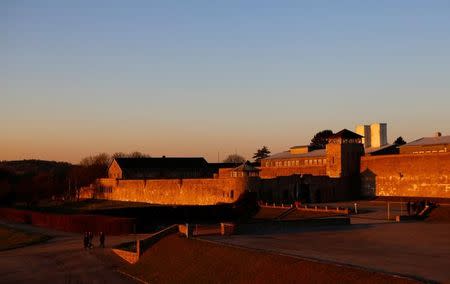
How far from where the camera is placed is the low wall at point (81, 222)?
5081cm

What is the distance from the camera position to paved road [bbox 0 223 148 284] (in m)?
31.4

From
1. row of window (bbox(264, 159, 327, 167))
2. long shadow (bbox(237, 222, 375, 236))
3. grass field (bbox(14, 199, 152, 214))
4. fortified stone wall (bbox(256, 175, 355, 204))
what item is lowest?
long shadow (bbox(237, 222, 375, 236))

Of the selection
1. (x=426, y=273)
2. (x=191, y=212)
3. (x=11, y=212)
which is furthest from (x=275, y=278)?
(x=11, y=212)

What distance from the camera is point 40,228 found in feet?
205

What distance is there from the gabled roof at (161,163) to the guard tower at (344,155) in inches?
1918

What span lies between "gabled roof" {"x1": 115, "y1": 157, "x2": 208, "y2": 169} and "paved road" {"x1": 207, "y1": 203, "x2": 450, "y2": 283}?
7507cm

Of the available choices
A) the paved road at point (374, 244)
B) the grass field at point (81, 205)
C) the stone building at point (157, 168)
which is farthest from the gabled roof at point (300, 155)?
the paved road at point (374, 244)

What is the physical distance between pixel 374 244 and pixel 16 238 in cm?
3278

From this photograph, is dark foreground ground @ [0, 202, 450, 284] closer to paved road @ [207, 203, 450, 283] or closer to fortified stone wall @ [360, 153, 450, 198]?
paved road @ [207, 203, 450, 283]

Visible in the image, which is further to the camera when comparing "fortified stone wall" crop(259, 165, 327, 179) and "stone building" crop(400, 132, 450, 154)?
"fortified stone wall" crop(259, 165, 327, 179)

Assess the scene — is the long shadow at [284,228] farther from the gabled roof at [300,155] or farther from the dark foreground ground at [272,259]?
the gabled roof at [300,155]

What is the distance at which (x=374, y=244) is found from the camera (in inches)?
1239

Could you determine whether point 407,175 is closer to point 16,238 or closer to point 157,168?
point 16,238

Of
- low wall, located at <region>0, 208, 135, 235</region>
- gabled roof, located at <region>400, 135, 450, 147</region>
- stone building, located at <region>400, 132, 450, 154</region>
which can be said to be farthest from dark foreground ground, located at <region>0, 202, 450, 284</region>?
gabled roof, located at <region>400, 135, 450, 147</region>
